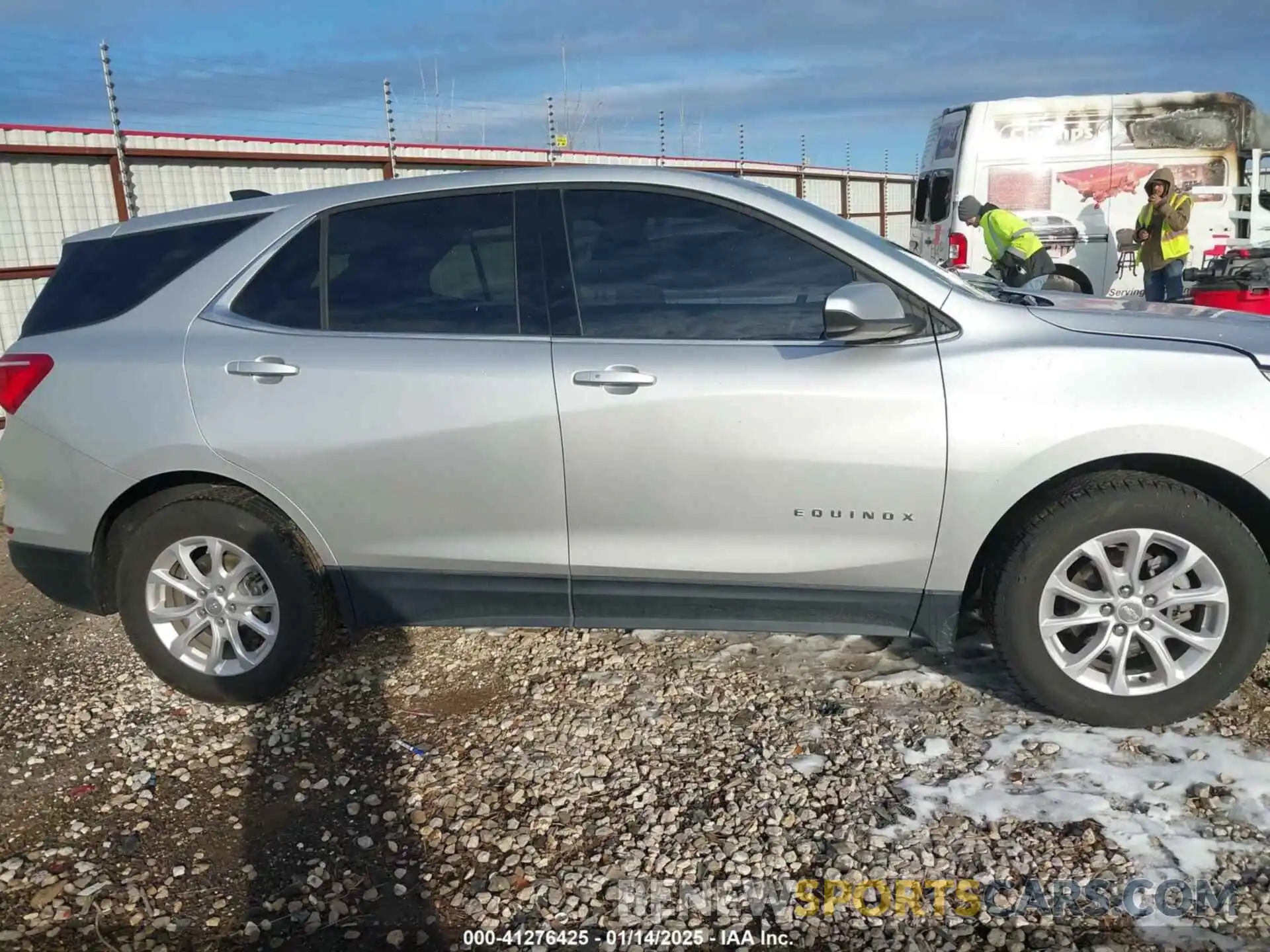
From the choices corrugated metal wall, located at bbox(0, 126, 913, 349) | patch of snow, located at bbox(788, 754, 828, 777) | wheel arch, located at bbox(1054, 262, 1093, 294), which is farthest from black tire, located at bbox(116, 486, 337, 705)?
wheel arch, located at bbox(1054, 262, 1093, 294)

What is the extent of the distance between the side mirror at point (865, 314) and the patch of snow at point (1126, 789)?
134 centimetres

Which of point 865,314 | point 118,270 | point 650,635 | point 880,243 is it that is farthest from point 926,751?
point 118,270

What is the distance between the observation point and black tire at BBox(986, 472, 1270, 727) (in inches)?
114

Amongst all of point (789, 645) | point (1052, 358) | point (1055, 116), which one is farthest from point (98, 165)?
point (1055, 116)

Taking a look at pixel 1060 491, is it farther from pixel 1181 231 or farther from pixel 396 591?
pixel 1181 231

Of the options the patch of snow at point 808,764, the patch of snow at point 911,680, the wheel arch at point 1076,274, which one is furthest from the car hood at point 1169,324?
the wheel arch at point 1076,274

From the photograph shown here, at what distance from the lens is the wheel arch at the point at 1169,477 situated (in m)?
2.94

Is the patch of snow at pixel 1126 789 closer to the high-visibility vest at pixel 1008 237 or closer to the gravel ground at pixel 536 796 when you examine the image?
the gravel ground at pixel 536 796

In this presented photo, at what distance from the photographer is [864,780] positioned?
9.57ft

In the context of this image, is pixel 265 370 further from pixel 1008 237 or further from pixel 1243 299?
pixel 1008 237

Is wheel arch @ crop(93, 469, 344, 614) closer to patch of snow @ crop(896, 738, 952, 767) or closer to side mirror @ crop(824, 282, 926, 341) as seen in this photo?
side mirror @ crop(824, 282, 926, 341)

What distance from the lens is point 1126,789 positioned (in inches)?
110

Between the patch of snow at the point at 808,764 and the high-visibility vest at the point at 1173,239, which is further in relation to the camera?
the high-visibility vest at the point at 1173,239

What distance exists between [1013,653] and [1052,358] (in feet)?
3.03
